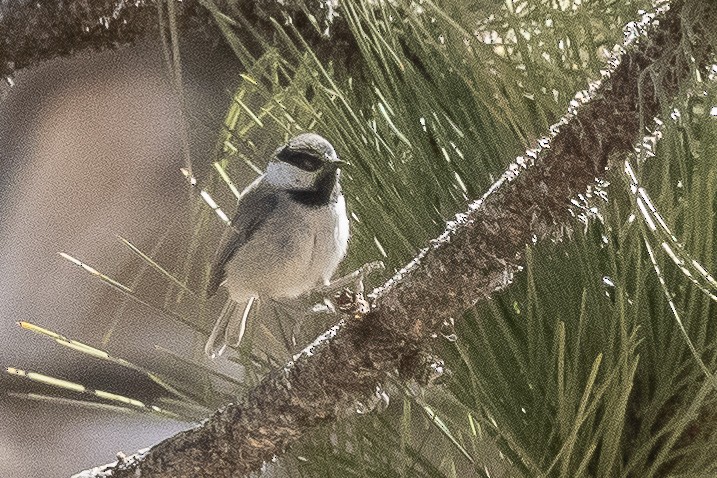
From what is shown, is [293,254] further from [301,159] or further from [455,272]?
[455,272]

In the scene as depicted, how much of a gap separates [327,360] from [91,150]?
0.49 m

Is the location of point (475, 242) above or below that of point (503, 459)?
above

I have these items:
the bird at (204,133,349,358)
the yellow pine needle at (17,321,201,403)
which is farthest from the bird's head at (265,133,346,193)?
the yellow pine needle at (17,321,201,403)

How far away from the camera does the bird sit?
0.37m

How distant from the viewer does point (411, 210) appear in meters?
0.33

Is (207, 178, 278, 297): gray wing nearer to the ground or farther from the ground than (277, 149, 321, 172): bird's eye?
nearer to the ground

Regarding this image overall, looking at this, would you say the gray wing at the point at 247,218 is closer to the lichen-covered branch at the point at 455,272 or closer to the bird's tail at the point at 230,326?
the bird's tail at the point at 230,326

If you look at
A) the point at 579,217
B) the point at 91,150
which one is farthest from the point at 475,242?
the point at 91,150

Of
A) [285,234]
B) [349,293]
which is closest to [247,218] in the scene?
[285,234]

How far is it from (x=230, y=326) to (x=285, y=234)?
7cm

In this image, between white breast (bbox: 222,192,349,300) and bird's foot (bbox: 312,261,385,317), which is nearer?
bird's foot (bbox: 312,261,385,317)

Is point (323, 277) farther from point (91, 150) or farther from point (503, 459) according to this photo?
point (91, 150)

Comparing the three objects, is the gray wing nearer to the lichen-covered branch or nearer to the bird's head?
the bird's head

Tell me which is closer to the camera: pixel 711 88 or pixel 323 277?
pixel 711 88
